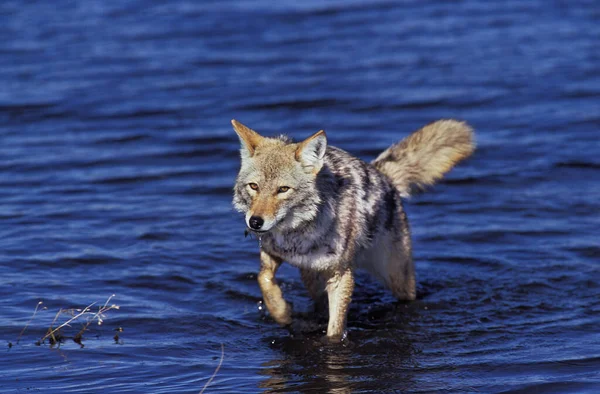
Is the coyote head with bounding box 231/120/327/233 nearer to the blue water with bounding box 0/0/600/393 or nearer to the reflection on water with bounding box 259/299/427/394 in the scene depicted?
A: the reflection on water with bounding box 259/299/427/394

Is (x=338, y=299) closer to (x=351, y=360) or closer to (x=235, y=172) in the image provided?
(x=351, y=360)

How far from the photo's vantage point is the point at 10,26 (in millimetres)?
21562

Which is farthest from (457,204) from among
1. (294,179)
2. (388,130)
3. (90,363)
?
(90,363)

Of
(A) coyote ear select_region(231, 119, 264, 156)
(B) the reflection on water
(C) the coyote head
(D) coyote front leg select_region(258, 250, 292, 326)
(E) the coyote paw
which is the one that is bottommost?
(B) the reflection on water

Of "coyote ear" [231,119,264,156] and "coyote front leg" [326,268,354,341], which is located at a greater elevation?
"coyote ear" [231,119,264,156]

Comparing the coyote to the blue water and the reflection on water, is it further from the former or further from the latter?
the blue water

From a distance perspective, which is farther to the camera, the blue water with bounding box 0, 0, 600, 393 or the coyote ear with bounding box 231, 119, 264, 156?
the blue water with bounding box 0, 0, 600, 393

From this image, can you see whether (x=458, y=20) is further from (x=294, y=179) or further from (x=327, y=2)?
(x=294, y=179)

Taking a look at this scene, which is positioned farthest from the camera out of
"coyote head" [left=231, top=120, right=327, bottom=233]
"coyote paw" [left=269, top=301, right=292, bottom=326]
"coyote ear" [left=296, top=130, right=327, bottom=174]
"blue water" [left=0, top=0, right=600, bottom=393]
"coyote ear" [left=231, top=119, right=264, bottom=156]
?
"coyote paw" [left=269, top=301, right=292, bottom=326]

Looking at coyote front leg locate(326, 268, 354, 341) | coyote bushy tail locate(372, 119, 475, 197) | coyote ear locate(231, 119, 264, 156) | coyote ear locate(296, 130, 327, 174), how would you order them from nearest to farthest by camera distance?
coyote ear locate(296, 130, 327, 174) < coyote ear locate(231, 119, 264, 156) < coyote front leg locate(326, 268, 354, 341) < coyote bushy tail locate(372, 119, 475, 197)

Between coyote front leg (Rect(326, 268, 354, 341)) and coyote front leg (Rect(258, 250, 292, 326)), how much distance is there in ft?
1.43

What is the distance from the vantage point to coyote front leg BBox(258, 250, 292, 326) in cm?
823

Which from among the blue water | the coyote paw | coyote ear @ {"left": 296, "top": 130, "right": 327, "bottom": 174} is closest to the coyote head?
coyote ear @ {"left": 296, "top": 130, "right": 327, "bottom": 174}

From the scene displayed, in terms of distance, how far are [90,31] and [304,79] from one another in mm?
5945
